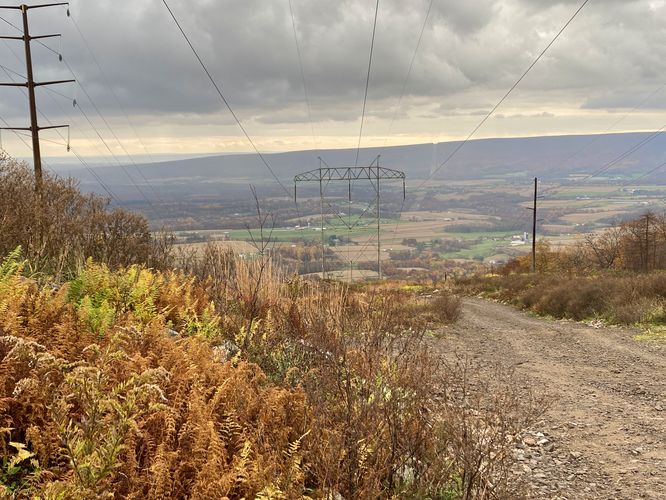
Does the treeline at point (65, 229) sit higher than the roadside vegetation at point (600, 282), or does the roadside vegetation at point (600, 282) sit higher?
the treeline at point (65, 229)

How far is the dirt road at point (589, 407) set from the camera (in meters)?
5.42

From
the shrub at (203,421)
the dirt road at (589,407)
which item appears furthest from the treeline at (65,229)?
the dirt road at (589,407)

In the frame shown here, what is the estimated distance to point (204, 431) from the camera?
3.44m

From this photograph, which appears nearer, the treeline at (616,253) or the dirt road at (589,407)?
the dirt road at (589,407)

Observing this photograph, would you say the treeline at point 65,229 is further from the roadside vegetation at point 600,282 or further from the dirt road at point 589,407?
the roadside vegetation at point 600,282

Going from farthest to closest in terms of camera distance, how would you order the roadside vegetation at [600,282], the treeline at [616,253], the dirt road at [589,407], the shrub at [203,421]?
the treeline at [616,253] < the roadside vegetation at [600,282] < the dirt road at [589,407] < the shrub at [203,421]

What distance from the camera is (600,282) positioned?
20.1 metres

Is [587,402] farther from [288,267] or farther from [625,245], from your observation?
[625,245]

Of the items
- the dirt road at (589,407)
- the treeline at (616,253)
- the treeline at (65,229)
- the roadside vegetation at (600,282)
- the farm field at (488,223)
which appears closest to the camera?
the dirt road at (589,407)

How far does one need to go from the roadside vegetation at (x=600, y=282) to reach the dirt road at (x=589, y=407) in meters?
1.65

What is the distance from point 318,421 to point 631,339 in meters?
12.3

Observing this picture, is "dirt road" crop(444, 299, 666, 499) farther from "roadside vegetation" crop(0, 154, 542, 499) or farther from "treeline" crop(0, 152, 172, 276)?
"treeline" crop(0, 152, 172, 276)

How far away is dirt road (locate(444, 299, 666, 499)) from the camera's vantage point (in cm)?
542

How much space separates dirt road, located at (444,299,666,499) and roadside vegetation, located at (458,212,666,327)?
1654mm
